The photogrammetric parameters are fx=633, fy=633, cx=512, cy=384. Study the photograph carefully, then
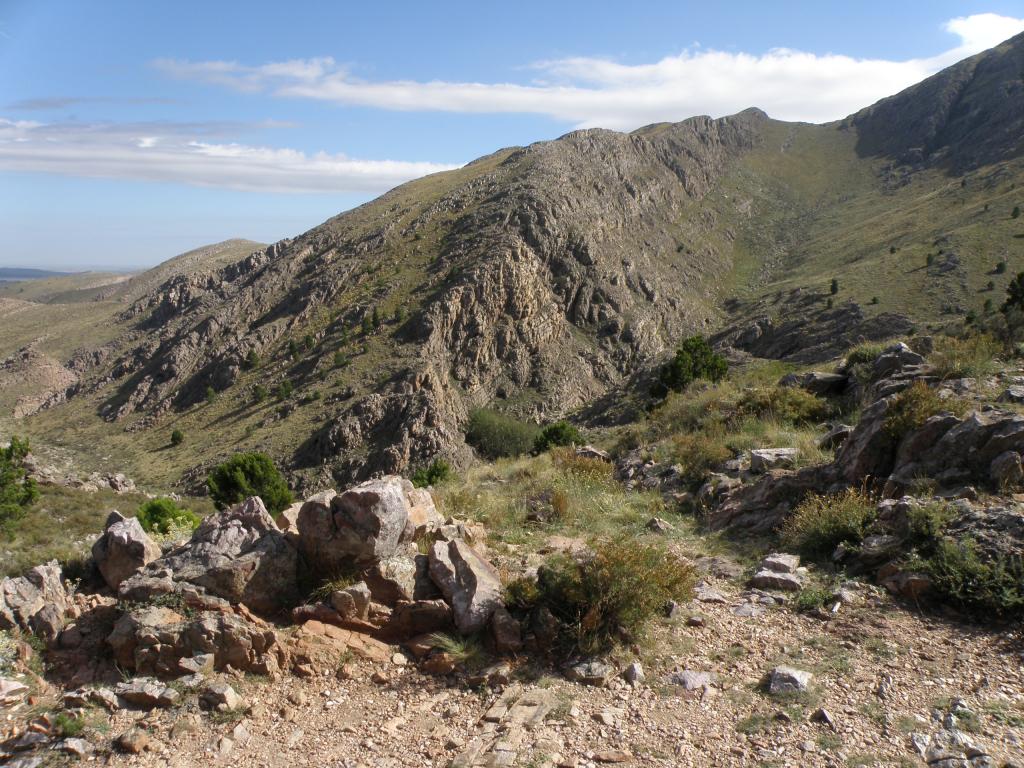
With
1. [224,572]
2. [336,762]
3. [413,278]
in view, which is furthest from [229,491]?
[413,278]

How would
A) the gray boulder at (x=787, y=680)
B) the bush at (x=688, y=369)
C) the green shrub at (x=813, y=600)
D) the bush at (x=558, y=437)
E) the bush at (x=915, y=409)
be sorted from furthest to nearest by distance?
1. the bush at (x=688, y=369)
2. the bush at (x=558, y=437)
3. the bush at (x=915, y=409)
4. the green shrub at (x=813, y=600)
5. the gray boulder at (x=787, y=680)

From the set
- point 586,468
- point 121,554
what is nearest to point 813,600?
point 586,468

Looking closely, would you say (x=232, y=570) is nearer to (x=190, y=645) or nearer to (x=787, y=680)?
(x=190, y=645)

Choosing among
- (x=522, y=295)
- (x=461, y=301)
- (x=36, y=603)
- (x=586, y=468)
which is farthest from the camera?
(x=522, y=295)

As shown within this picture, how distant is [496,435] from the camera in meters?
59.0

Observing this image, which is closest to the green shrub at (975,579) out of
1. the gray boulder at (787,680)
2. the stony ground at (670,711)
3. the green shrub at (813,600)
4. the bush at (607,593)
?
the stony ground at (670,711)

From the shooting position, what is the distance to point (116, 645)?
577 centimetres

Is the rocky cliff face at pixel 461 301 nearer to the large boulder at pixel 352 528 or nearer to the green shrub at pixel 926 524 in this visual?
the large boulder at pixel 352 528

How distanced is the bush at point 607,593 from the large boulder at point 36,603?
4.46m

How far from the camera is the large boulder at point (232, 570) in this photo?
6309 mm

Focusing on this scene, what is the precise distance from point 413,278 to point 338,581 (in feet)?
228

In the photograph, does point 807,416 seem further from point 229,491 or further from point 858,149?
point 858,149

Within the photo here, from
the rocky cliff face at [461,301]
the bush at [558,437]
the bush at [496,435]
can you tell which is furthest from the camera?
the rocky cliff face at [461,301]

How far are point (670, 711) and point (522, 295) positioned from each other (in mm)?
70319
